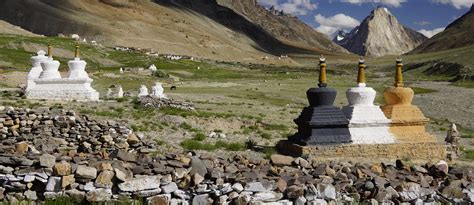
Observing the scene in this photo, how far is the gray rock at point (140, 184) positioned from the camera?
1003 cm

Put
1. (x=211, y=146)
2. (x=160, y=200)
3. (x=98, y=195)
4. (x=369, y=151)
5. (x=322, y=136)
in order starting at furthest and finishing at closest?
(x=211, y=146)
(x=369, y=151)
(x=322, y=136)
(x=160, y=200)
(x=98, y=195)

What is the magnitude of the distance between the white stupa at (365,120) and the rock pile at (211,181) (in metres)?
5.04

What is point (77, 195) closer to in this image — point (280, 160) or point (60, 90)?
point (280, 160)

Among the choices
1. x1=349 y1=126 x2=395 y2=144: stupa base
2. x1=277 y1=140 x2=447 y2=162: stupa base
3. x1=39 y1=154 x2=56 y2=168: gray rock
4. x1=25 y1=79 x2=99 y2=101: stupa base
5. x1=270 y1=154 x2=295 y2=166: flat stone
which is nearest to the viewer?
x1=39 y1=154 x2=56 y2=168: gray rock

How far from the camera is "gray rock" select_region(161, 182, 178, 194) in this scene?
10.1 meters

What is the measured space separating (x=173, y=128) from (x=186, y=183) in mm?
13147

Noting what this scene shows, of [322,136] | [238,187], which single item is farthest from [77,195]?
[322,136]

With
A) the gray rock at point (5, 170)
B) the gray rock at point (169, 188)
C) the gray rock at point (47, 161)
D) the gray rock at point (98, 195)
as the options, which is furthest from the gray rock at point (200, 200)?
the gray rock at point (5, 170)

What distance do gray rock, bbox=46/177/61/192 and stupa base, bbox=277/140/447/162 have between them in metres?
7.65

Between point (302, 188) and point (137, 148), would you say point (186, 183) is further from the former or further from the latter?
point (137, 148)

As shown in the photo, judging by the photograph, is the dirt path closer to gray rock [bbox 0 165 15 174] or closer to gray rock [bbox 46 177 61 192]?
gray rock [bbox 46 177 61 192]

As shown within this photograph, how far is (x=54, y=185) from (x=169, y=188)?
202 centimetres

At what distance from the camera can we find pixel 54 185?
32.9 ft

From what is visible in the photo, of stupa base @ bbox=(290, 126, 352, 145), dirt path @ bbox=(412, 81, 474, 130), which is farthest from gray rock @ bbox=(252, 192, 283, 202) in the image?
dirt path @ bbox=(412, 81, 474, 130)
